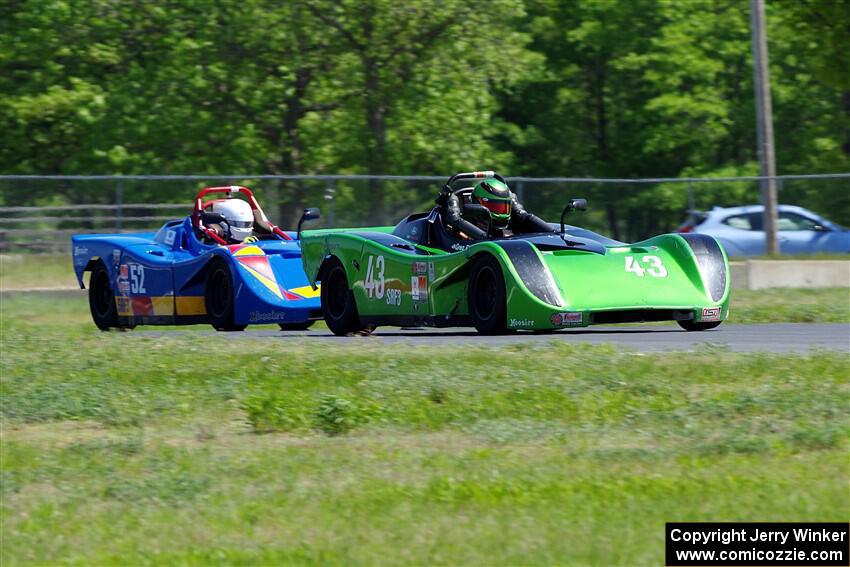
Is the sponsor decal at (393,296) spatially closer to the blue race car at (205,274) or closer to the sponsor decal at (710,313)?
the blue race car at (205,274)

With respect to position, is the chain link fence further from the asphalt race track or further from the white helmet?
the asphalt race track

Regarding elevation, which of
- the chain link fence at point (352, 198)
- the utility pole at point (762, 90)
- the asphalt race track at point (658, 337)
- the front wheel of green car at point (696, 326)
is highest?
the utility pole at point (762, 90)


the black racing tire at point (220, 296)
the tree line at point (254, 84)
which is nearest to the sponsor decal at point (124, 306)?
the black racing tire at point (220, 296)

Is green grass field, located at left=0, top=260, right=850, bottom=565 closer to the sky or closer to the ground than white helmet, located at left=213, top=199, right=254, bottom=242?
closer to the ground

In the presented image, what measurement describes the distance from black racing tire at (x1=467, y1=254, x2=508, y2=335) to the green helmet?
4.16 feet

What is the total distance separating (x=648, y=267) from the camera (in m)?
13.1

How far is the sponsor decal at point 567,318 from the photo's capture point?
1262cm

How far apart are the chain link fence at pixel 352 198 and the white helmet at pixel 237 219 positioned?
5267 mm

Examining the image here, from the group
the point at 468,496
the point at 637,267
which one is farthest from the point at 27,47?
the point at 468,496

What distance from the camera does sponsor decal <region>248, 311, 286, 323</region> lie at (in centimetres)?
1606

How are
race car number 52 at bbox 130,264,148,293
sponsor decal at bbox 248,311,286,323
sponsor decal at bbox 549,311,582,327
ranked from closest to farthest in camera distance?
sponsor decal at bbox 549,311,582,327 → sponsor decal at bbox 248,311,286,323 → race car number 52 at bbox 130,264,148,293

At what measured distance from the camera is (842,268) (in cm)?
2203

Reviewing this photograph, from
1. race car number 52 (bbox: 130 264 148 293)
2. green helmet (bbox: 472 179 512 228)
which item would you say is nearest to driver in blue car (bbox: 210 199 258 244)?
race car number 52 (bbox: 130 264 148 293)

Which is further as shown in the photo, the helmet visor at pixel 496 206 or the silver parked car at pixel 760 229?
the silver parked car at pixel 760 229
